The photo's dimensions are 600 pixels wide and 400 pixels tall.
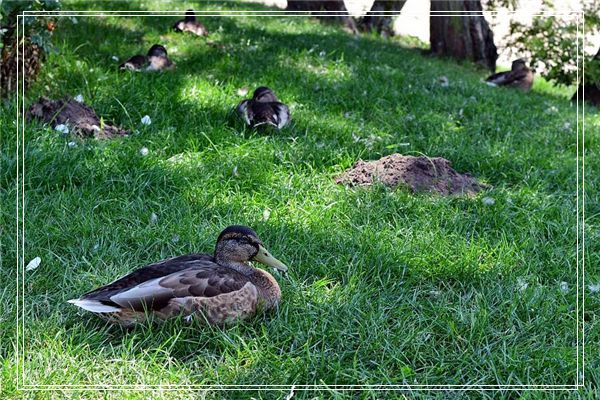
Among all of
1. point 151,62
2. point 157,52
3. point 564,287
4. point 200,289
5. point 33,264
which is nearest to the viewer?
point 200,289

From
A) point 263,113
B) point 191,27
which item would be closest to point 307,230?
point 263,113

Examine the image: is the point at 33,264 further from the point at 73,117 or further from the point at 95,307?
the point at 73,117

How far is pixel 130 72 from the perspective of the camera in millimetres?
6758

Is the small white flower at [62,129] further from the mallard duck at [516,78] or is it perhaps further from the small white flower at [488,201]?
the mallard duck at [516,78]

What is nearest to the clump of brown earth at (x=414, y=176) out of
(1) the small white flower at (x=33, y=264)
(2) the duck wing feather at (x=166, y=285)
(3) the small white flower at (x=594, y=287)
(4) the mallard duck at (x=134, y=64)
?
(3) the small white flower at (x=594, y=287)

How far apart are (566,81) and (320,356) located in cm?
861

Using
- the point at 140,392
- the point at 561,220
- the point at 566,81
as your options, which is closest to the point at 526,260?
the point at 561,220

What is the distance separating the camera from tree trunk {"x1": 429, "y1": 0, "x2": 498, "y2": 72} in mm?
12008

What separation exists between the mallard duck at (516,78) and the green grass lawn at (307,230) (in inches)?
105

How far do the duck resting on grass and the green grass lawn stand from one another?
0.22m

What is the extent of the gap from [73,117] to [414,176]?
260 centimetres

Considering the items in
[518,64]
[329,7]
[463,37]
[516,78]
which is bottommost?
[516,78]

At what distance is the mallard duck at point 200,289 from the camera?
10.2ft

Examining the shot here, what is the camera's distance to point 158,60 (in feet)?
24.2
